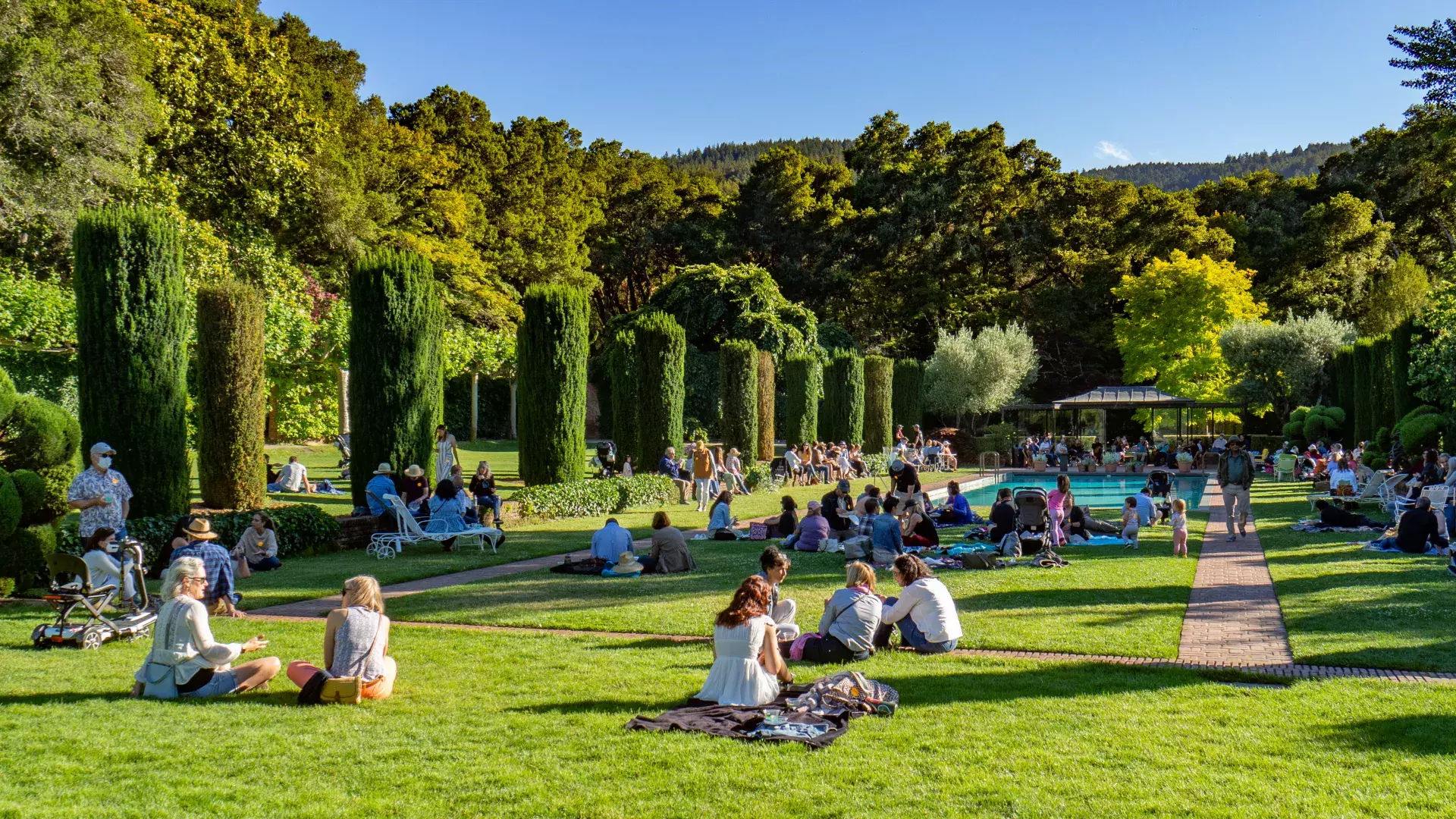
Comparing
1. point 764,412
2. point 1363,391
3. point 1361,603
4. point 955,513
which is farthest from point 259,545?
point 1363,391

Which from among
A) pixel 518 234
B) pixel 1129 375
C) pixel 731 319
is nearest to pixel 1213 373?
pixel 1129 375

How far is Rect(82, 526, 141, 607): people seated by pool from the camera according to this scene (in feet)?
31.3

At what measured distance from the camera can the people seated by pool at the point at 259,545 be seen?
13297 mm

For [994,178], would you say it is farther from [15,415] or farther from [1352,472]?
[15,415]

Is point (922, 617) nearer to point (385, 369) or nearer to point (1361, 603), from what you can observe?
point (1361, 603)

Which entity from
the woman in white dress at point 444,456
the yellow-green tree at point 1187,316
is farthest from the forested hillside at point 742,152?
the woman in white dress at point 444,456

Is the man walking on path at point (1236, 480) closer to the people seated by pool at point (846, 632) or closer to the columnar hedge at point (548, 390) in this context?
the people seated by pool at point (846, 632)

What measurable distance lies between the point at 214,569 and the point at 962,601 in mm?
7273

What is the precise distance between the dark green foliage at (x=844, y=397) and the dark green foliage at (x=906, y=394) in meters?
6.58

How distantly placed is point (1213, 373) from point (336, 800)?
51026 millimetres

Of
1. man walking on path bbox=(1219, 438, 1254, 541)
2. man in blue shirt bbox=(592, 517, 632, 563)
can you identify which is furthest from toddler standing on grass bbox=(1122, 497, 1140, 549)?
man in blue shirt bbox=(592, 517, 632, 563)

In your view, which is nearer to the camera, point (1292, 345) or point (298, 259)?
point (298, 259)

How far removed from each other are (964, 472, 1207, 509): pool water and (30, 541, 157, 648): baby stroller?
2222cm

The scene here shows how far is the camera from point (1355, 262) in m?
52.2
